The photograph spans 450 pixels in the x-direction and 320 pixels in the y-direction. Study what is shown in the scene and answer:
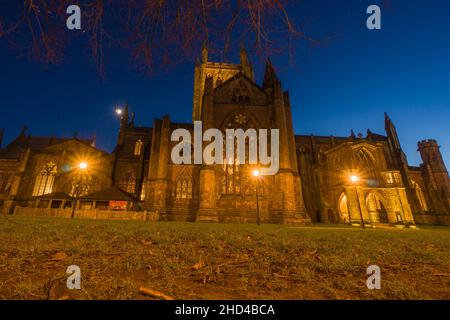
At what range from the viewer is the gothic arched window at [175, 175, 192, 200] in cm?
2338

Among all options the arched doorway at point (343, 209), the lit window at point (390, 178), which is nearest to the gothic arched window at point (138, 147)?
the arched doorway at point (343, 209)

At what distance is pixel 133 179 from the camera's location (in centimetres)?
3061

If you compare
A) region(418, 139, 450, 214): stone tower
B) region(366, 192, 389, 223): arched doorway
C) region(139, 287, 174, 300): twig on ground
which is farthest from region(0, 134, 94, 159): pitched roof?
region(418, 139, 450, 214): stone tower

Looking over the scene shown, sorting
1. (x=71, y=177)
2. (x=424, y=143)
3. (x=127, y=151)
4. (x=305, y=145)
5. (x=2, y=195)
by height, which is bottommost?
(x=2, y=195)

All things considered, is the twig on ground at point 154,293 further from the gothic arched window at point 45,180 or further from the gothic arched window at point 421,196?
the gothic arched window at point 421,196

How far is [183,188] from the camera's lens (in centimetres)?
2384

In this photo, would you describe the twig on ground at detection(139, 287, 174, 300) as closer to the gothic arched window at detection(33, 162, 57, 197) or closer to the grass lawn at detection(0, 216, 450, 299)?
the grass lawn at detection(0, 216, 450, 299)

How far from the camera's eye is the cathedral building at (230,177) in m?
21.3

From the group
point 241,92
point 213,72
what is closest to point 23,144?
→ point 213,72

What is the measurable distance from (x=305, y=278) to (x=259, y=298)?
2.75 feet

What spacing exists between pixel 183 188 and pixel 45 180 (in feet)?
65.4

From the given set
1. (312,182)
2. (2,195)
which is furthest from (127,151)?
(312,182)

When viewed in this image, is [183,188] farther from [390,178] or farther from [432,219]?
[432,219]
